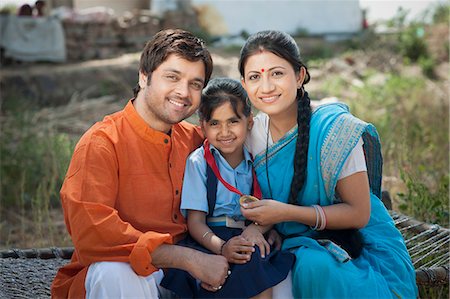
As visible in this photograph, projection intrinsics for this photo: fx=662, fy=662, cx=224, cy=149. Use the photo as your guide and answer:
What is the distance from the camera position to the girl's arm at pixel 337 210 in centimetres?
268

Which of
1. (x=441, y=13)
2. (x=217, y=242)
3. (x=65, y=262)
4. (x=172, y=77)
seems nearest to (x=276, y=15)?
(x=441, y=13)

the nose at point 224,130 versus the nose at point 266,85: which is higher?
the nose at point 266,85

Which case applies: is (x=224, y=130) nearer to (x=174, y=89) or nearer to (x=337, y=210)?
(x=174, y=89)

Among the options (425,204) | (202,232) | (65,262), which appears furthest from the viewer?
(425,204)

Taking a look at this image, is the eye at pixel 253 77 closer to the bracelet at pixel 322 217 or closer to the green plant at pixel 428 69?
the bracelet at pixel 322 217

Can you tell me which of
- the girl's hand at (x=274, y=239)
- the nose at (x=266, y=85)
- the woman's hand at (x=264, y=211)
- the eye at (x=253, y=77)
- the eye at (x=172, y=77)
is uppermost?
the eye at (x=172, y=77)

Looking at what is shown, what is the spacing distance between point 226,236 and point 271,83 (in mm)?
682

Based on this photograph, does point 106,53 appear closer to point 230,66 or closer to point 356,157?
point 230,66

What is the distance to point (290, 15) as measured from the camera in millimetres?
15195

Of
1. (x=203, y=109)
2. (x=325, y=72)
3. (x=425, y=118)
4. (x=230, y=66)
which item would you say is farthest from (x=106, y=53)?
(x=203, y=109)

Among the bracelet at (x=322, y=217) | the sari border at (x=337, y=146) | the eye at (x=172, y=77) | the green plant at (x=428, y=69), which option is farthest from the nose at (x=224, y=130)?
the green plant at (x=428, y=69)

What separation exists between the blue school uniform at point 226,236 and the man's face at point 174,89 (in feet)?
0.77

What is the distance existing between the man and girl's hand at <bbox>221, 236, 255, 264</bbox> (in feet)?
0.13

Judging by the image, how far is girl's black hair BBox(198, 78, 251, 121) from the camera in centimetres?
292
